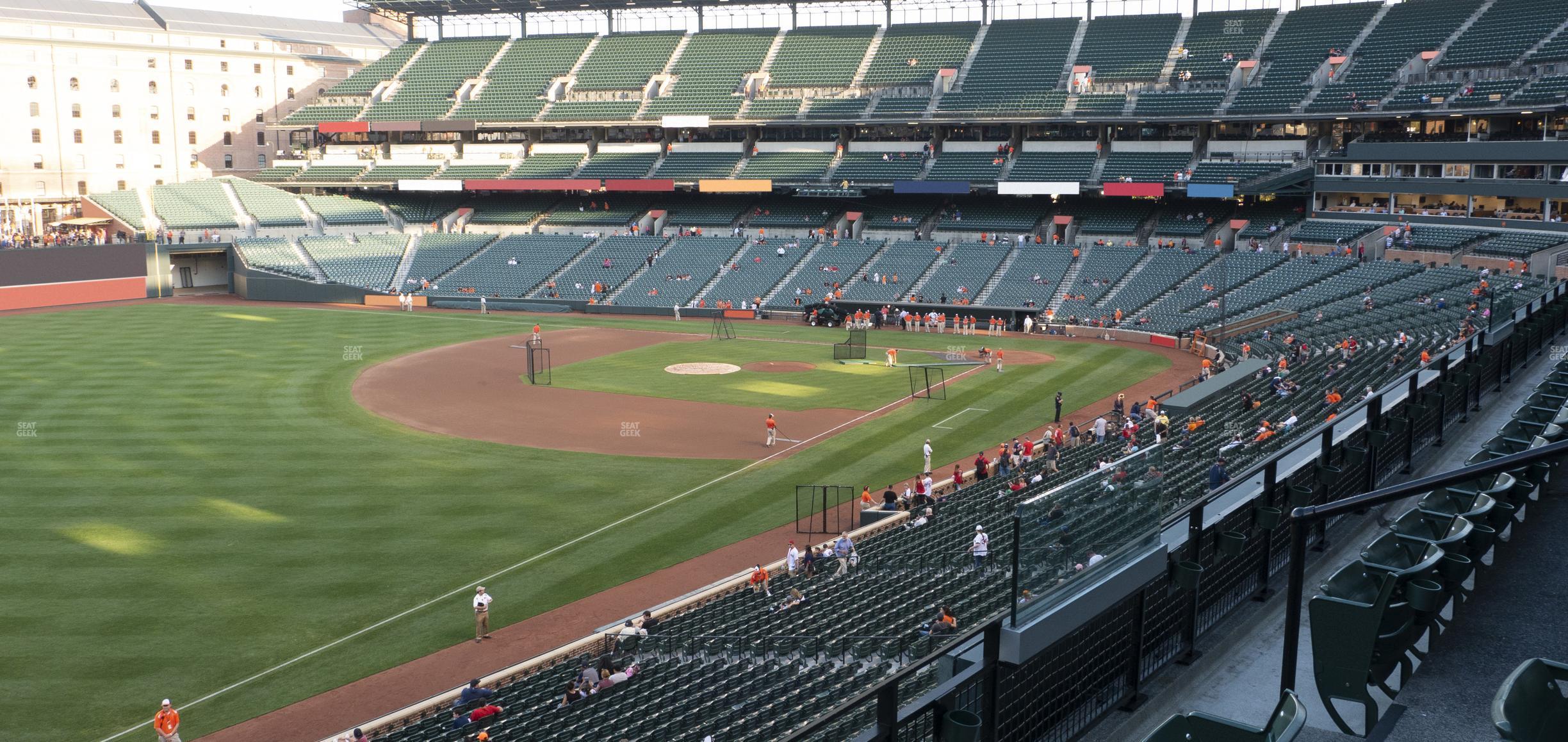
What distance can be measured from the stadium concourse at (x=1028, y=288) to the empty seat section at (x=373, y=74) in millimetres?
293

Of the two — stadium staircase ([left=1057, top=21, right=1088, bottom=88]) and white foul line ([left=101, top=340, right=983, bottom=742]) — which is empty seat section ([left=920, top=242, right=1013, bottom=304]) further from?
white foul line ([left=101, top=340, right=983, bottom=742])

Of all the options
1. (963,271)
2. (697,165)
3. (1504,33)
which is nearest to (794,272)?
(963,271)

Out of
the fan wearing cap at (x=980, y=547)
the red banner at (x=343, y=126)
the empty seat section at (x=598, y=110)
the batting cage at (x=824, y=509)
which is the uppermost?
the empty seat section at (x=598, y=110)

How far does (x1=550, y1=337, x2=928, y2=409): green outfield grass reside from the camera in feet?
147

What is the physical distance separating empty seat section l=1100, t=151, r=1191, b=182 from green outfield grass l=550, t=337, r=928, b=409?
25104mm

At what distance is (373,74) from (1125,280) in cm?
6825

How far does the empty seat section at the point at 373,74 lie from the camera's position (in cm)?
9744

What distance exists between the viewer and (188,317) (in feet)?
217

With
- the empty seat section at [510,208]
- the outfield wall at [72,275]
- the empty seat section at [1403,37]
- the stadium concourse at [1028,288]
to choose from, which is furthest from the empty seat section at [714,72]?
the empty seat section at [1403,37]

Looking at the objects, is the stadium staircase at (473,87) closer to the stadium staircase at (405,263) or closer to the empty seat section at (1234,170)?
the stadium staircase at (405,263)

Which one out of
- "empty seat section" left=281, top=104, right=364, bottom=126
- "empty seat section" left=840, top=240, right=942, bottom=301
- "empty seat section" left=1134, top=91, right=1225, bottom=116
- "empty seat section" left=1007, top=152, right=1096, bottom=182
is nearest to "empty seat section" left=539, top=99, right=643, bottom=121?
"empty seat section" left=281, top=104, right=364, bottom=126

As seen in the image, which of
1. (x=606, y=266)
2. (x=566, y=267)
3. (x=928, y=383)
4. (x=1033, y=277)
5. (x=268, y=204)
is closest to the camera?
(x=928, y=383)

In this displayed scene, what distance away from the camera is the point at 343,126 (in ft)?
303

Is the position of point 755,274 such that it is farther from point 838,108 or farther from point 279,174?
point 279,174
